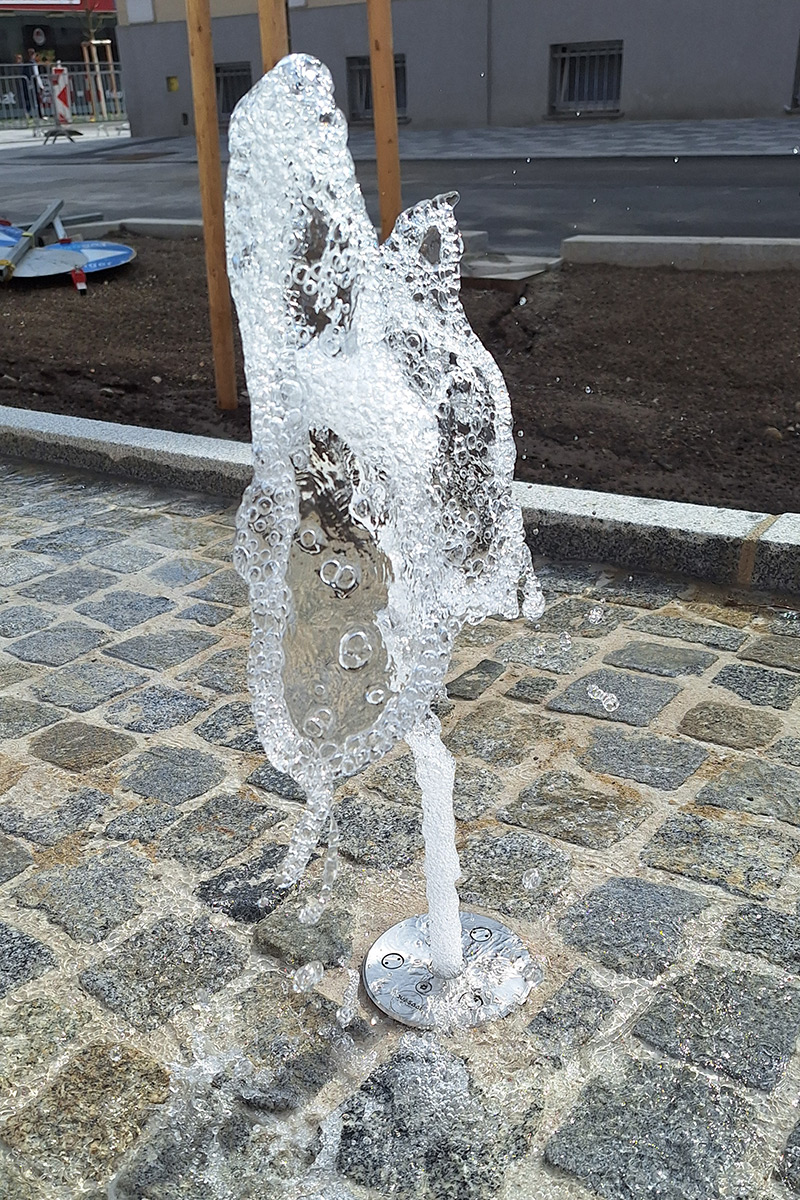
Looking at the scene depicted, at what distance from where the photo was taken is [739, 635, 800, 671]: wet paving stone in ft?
12.3

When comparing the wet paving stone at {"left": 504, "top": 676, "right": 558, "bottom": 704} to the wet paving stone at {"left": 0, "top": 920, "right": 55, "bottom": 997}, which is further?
the wet paving stone at {"left": 504, "top": 676, "right": 558, "bottom": 704}

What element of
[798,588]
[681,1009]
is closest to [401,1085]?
[681,1009]

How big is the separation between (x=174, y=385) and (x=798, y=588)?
4.12 m

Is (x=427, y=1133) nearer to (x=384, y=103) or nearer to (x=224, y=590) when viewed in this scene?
(x=224, y=590)

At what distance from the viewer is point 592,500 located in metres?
4.60

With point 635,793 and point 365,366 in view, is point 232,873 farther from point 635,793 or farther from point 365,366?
point 365,366

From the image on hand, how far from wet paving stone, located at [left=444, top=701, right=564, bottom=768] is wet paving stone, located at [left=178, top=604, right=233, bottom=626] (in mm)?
1153

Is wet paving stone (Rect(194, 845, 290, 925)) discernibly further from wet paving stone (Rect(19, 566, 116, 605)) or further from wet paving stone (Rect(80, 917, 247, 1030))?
wet paving stone (Rect(19, 566, 116, 605))

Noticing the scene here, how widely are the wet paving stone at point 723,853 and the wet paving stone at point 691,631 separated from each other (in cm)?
102

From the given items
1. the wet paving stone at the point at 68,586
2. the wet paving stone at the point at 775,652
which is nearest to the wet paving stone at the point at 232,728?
the wet paving stone at the point at 68,586

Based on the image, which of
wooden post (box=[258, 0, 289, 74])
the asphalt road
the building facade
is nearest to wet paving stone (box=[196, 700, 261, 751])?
wooden post (box=[258, 0, 289, 74])

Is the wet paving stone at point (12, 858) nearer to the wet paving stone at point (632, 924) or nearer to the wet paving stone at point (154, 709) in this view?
the wet paving stone at point (154, 709)

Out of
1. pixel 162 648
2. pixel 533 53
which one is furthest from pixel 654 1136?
pixel 533 53

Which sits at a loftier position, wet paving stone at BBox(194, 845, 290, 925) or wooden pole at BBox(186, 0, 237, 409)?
wooden pole at BBox(186, 0, 237, 409)
